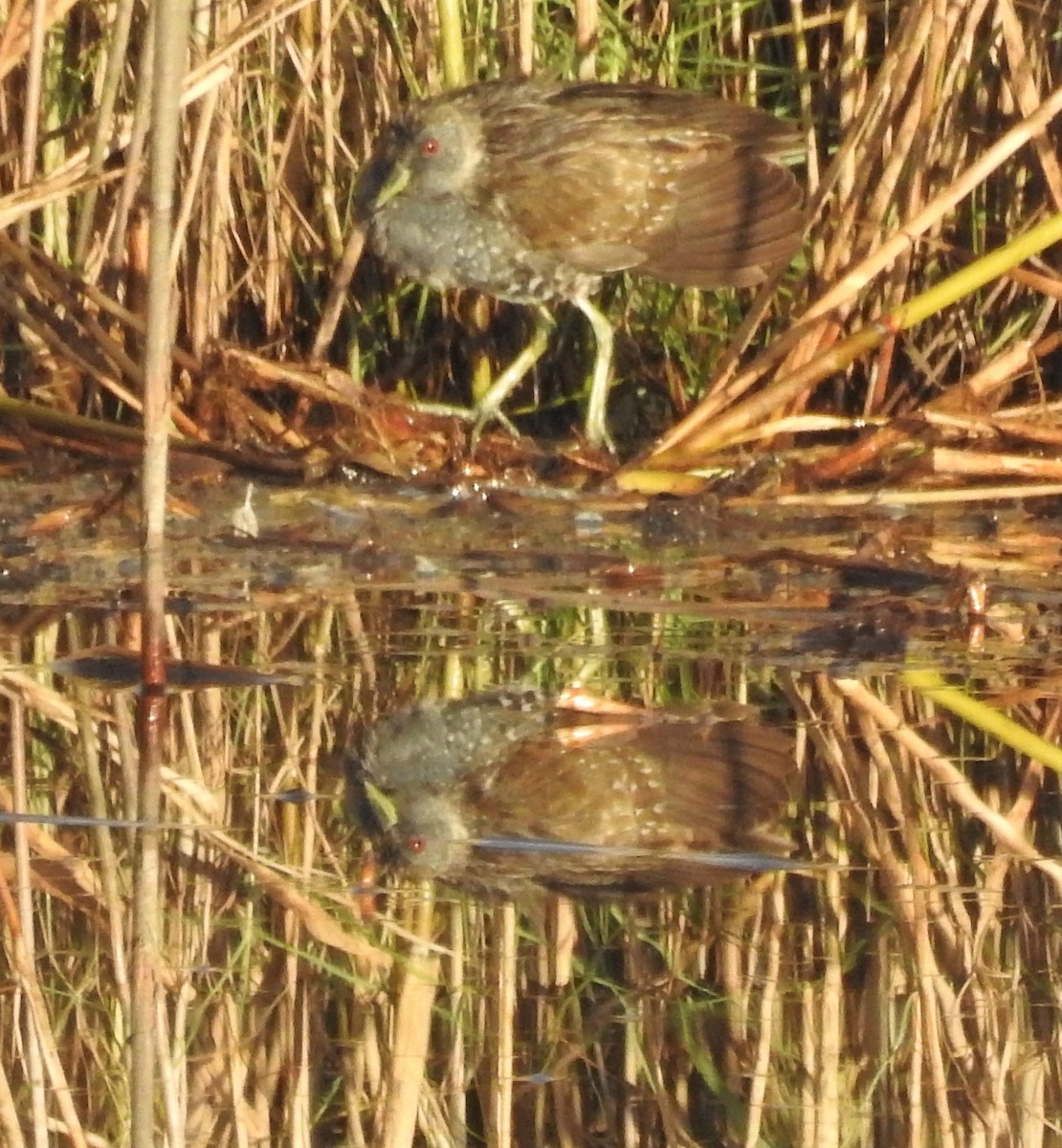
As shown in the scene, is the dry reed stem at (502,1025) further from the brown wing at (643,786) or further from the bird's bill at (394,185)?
the bird's bill at (394,185)

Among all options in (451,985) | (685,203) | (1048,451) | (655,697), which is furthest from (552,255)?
(451,985)

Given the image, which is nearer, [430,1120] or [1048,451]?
[430,1120]

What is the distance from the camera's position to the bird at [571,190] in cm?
514

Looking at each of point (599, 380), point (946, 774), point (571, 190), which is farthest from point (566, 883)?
point (571, 190)

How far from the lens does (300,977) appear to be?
2.64m

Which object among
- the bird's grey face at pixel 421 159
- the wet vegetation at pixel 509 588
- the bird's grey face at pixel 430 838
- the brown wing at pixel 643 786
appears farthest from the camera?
the bird's grey face at pixel 421 159

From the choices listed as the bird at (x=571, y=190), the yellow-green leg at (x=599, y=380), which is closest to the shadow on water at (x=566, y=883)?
the yellow-green leg at (x=599, y=380)

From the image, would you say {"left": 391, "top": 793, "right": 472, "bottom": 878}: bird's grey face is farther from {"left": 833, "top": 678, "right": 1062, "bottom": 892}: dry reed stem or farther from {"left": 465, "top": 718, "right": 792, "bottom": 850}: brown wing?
{"left": 833, "top": 678, "right": 1062, "bottom": 892}: dry reed stem

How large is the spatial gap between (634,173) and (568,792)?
7.62 ft

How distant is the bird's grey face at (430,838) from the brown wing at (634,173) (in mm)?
2201

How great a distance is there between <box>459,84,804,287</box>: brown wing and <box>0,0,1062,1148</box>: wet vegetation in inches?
6.9

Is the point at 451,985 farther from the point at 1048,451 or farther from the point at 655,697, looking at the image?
the point at 1048,451

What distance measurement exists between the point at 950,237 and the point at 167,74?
2.85 m

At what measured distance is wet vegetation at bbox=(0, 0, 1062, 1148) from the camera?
8.47ft
